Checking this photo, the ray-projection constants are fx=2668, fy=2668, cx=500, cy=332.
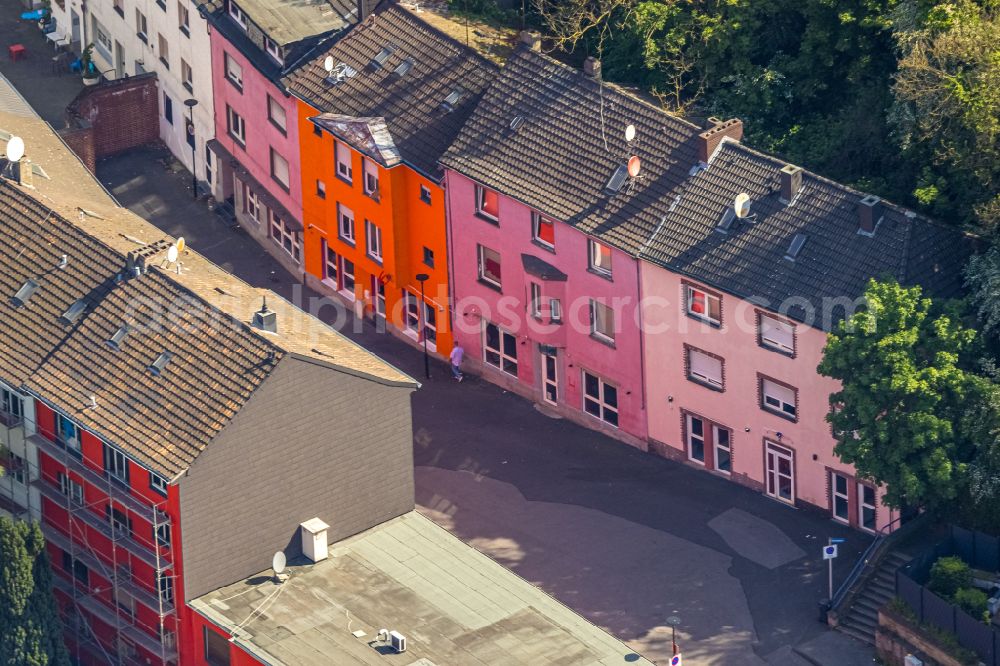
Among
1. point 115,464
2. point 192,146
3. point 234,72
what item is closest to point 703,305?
point 115,464

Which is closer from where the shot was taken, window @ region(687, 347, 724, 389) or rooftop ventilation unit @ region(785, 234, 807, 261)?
rooftop ventilation unit @ region(785, 234, 807, 261)

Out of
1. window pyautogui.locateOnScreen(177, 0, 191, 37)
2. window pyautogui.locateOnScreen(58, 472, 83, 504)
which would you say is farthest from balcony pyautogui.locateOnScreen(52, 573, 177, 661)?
window pyautogui.locateOnScreen(177, 0, 191, 37)

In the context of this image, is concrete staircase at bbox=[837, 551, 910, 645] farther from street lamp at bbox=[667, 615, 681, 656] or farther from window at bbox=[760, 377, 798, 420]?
window at bbox=[760, 377, 798, 420]

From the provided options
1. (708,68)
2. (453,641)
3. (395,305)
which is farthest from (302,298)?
(453,641)

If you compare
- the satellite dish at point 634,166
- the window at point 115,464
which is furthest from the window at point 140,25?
the window at point 115,464

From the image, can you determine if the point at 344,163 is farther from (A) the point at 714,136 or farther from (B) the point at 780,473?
(B) the point at 780,473

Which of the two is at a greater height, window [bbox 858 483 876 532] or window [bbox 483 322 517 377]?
window [bbox 483 322 517 377]
